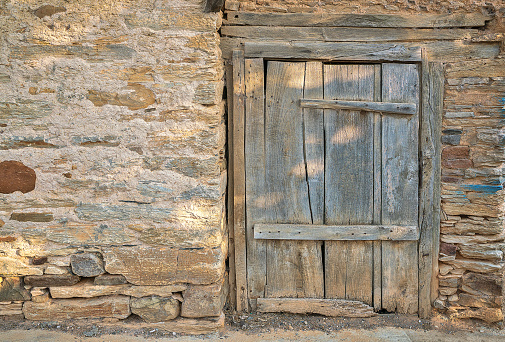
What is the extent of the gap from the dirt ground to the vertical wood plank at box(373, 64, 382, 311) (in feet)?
0.67

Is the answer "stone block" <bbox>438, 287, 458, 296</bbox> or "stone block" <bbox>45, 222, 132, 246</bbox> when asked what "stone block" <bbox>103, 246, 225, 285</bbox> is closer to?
"stone block" <bbox>45, 222, 132, 246</bbox>

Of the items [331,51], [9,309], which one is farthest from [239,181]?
[9,309]

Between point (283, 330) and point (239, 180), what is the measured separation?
42.5 inches

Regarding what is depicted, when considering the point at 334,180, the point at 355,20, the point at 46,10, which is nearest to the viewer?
the point at 46,10

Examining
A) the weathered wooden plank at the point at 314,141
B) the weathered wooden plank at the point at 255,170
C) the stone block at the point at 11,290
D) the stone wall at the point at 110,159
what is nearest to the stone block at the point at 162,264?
the stone wall at the point at 110,159

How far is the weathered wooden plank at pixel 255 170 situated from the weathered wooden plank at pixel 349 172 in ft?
1.49

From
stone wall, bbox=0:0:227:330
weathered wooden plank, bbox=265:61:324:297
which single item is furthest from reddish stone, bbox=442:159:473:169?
stone wall, bbox=0:0:227:330

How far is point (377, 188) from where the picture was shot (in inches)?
105

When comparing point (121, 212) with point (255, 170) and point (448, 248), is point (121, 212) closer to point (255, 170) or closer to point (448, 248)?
point (255, 170)

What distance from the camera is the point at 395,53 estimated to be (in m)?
2.57

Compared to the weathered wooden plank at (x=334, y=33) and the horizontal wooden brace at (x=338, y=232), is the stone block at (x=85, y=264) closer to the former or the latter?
the horizontal wooden brace at (x=338, y=232)

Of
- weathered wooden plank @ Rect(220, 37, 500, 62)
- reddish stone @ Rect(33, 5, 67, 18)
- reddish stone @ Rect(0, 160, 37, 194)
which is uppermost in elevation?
reddish stone @ Rect(33, 5, 67, 18)

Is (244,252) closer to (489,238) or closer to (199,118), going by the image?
(199,118)

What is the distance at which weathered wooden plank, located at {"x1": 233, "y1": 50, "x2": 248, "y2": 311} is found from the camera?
262 centimetres
